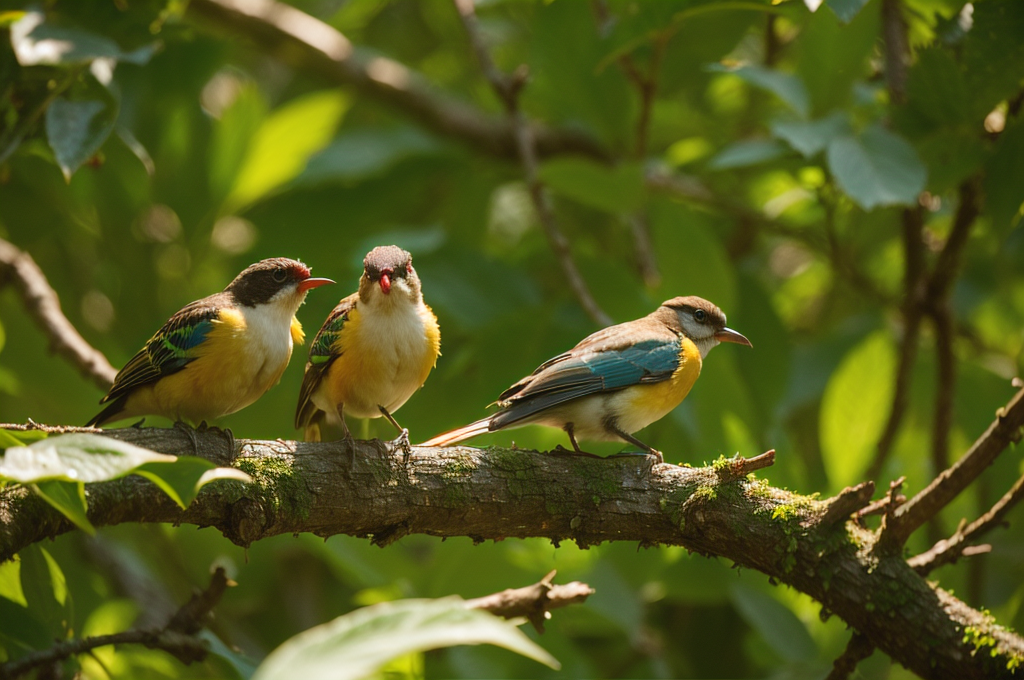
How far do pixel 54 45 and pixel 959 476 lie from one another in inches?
164

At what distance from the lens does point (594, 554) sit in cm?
513

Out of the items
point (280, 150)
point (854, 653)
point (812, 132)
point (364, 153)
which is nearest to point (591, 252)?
point (364, 153)

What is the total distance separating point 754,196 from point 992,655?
16.6ft

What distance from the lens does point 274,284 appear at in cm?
451

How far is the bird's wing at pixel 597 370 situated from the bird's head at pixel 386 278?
0.65m

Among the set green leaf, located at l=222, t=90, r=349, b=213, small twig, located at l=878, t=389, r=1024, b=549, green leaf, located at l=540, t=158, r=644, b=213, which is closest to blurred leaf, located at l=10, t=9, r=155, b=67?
green leaf, located at l=540, t=158, r=644, b=213

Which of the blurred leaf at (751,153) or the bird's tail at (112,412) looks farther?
the blurred leaf at (751,153)

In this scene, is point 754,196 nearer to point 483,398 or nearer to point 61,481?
point 483,398

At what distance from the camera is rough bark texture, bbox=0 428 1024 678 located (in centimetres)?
339

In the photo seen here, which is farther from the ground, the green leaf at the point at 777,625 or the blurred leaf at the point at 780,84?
the blurred leaf at the point at 780,84

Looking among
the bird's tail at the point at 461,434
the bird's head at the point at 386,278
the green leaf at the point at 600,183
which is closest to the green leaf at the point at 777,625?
the bird's tail at the point at 461,434

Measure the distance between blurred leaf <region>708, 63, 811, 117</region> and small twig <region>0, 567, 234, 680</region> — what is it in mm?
3431

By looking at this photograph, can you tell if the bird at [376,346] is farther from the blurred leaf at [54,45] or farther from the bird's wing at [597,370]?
the blurred leaf at [54,45]

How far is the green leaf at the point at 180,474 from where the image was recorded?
259 centimetres
